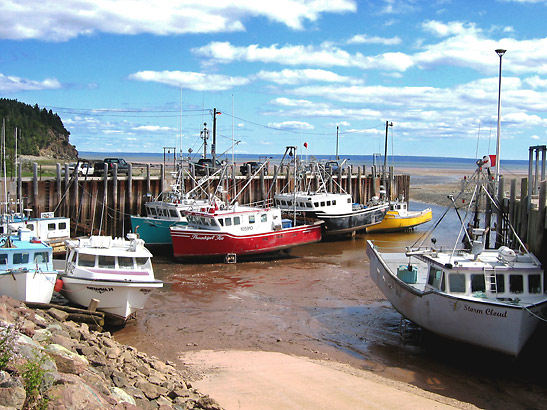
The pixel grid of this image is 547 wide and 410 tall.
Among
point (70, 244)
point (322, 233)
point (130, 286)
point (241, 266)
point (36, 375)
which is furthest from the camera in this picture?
point (322, 233)

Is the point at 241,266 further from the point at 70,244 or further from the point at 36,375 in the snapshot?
the point at 36,375

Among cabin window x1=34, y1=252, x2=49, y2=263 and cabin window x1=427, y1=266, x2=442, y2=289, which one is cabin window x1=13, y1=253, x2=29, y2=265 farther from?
cabin window x1=427, y1=266, x2=442, y2=289

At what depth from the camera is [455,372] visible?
13.2 meters

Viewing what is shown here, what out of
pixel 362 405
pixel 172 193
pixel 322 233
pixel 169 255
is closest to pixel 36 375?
pixel 362 405

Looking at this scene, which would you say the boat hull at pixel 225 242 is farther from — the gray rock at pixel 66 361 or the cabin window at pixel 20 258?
the gray rock at pixel 66 361

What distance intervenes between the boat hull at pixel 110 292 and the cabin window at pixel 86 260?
545mm

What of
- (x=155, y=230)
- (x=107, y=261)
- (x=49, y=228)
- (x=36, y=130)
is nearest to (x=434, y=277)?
(x=107, y=261)

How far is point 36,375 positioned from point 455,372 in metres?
9.16

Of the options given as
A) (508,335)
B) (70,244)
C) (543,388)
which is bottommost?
(543,388)

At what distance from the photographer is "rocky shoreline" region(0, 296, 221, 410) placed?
297 inches

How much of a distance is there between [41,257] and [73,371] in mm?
7318

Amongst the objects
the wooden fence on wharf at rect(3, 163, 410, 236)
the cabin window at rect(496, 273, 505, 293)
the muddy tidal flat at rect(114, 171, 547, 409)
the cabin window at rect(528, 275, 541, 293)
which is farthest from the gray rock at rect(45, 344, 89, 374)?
the wooden fence on wharf at rect(3, 163, 410, 236)

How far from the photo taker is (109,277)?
51.1ft

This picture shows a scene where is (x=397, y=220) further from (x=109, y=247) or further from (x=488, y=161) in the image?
(x=109, y=247)
